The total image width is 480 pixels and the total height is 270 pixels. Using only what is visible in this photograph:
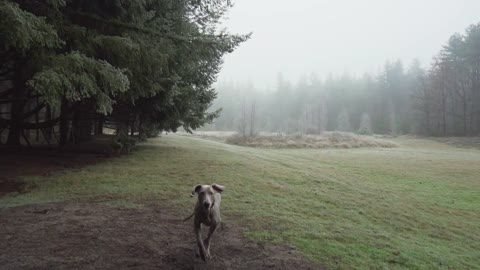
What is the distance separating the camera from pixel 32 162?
34.2ft

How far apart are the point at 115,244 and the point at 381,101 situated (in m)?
69.0

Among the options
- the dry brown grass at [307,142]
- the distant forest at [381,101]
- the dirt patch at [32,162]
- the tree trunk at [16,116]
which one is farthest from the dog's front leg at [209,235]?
the distant forest at [381,101]

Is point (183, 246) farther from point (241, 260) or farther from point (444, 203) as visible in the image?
point (444, 203)

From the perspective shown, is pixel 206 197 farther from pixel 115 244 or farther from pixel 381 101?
pixel 381 101

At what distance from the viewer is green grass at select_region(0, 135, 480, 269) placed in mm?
5375

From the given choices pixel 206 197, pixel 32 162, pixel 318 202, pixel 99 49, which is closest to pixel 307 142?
pixel 318 202

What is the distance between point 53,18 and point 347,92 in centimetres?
7011

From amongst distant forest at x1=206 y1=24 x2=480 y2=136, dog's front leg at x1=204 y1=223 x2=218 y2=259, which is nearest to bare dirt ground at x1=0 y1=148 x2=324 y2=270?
dog's front leg at x1=204 y1=223 x2=218 y2=259

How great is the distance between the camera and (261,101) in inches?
3346

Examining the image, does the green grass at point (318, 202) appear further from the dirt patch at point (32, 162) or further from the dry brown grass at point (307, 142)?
the dry brown grass at point (307, 142)

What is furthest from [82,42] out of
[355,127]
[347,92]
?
[347,92]

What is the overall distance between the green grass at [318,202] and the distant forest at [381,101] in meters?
24.2

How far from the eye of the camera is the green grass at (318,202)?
5375 millimetres

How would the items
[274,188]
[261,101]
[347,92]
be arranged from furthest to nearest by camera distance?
[261,101] < [347,92] < [274,188]
